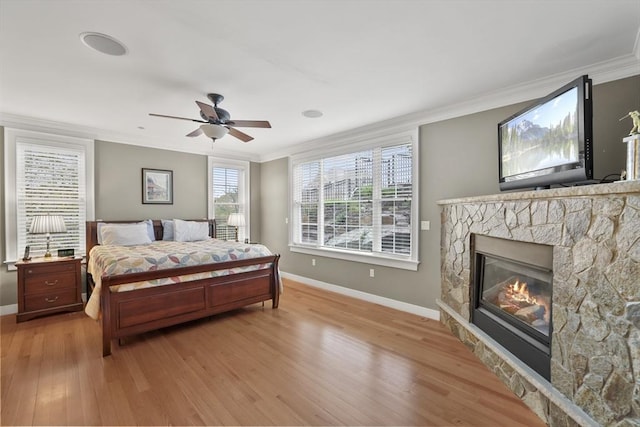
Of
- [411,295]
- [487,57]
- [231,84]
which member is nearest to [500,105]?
[487,57]

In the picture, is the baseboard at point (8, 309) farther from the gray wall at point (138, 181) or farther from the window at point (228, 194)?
the window at point (228, 194)

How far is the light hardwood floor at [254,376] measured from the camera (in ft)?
6.26

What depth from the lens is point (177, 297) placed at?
318cm

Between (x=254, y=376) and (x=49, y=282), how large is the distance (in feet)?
10.7

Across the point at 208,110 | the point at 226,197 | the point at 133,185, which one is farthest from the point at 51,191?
the point at 208,110

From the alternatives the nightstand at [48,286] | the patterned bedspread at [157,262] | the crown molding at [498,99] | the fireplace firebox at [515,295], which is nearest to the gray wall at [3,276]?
the nightstand at [48,286]

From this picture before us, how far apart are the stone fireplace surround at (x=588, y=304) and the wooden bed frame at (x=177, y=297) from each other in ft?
9.29

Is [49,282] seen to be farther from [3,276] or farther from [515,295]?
[515,295]

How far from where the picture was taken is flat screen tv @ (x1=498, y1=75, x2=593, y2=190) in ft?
6.03

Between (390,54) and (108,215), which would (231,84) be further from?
(108,215)

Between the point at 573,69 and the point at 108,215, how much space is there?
20.1 feet

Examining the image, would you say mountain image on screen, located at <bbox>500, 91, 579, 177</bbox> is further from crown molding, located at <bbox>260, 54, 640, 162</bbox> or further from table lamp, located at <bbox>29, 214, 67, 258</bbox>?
table lamp, located at <bbox>29, 214, 67, 258</bbox>

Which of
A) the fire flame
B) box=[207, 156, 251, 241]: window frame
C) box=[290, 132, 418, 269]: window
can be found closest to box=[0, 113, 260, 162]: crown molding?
box=[207, 156, 251, 241]: window frame

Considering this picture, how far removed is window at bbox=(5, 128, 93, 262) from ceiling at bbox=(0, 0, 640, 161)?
1.35 ft
